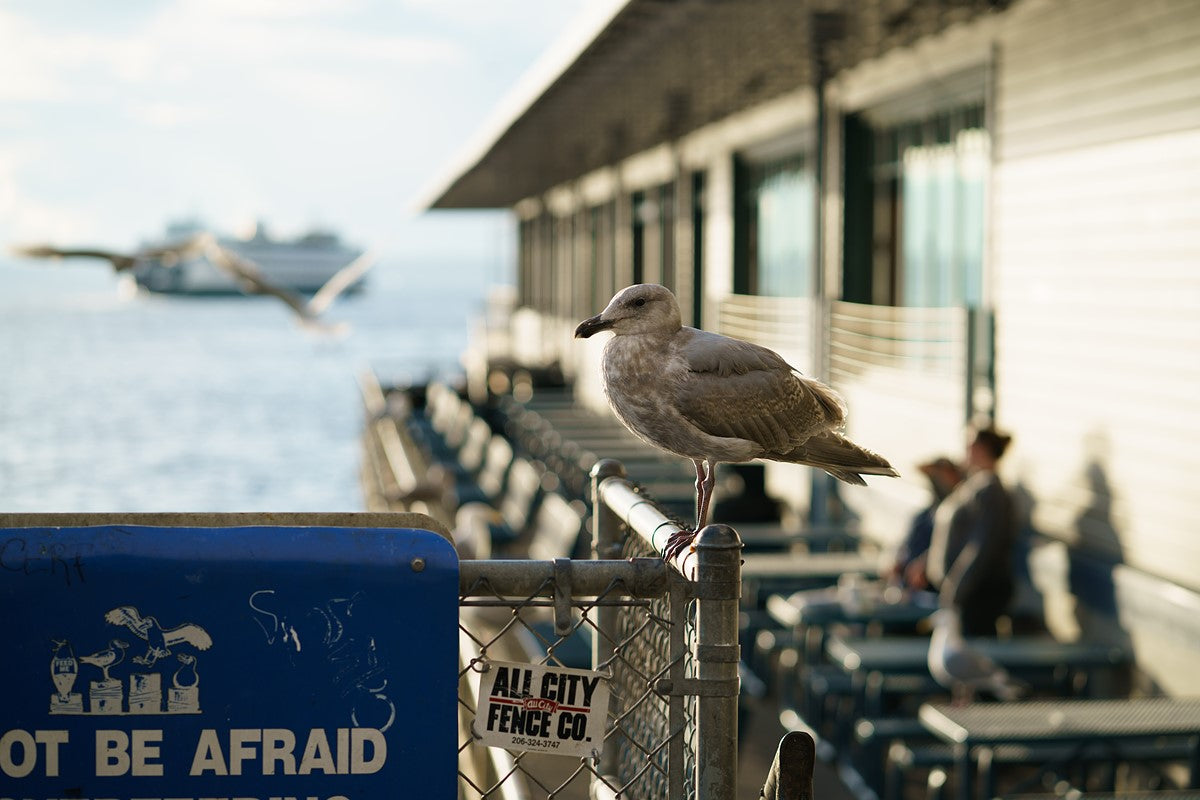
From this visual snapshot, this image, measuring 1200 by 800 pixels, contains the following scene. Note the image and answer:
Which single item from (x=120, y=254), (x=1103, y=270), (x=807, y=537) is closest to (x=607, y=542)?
(x=1103, y=270)

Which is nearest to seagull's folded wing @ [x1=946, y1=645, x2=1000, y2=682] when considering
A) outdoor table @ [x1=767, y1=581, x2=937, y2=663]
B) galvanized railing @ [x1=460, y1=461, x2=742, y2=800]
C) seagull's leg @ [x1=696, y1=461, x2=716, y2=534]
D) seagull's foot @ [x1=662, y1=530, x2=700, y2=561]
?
outdoor table @ [x1=767, y1=581, x2=937, y2=663]

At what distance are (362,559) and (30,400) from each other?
67.1 m

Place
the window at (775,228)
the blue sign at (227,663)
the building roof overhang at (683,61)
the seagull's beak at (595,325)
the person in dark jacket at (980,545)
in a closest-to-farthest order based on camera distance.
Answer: the blue sign at (227,663) → the seagull's beak at (595,325) → the person in dark jacket at (980,545) → the building roof overhang at (683,61) → the window at (775,228)

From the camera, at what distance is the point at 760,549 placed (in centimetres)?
1247

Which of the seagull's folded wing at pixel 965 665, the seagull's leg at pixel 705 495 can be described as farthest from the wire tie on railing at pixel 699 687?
the seagull's folded wing at pixel 965 665

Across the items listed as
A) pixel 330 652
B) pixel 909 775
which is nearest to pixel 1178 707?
pixel 909 775

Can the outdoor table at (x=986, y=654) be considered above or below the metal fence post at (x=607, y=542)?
below

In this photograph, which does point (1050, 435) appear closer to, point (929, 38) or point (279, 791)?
point (929, 38)

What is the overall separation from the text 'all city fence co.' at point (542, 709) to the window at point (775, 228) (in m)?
11.4

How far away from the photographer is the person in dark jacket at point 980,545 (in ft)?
26.8

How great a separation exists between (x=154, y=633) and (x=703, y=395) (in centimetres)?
127

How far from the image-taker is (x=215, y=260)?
14.6 meters

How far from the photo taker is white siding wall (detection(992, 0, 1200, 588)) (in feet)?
24.2

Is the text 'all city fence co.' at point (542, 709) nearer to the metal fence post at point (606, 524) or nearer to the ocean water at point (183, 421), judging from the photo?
the metal fence post at point (606, 524)
